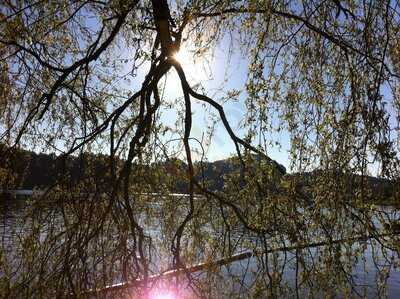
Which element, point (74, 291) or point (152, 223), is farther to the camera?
point (152, 223)

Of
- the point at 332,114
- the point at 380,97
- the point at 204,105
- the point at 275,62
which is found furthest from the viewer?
the point at 204,105

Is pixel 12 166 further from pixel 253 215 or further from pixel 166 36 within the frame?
pixel 253 215

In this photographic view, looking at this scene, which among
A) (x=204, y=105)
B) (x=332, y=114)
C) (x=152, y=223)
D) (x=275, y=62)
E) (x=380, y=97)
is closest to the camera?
(x=380, y=97)

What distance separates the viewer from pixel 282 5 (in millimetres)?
2457

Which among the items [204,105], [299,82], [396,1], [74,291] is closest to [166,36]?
[204,105]

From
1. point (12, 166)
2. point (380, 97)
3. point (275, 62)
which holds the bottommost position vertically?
point (12, 166)

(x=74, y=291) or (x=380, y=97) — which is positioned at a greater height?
(x=380, y=97)

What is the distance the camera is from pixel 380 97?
5.71ft

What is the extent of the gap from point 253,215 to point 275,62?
833 millimetres

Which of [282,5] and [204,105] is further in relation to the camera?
[204,105]

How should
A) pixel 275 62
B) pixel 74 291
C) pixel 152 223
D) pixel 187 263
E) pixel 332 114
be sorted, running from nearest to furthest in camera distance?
pixel 74 291 < pixel 332 114 < pixel 275 62 < pixel 187 263 < pixel 152 223

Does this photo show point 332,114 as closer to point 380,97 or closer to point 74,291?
point 380,97

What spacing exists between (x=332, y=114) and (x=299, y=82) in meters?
0.29

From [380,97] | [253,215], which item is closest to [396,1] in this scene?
[380,97]
